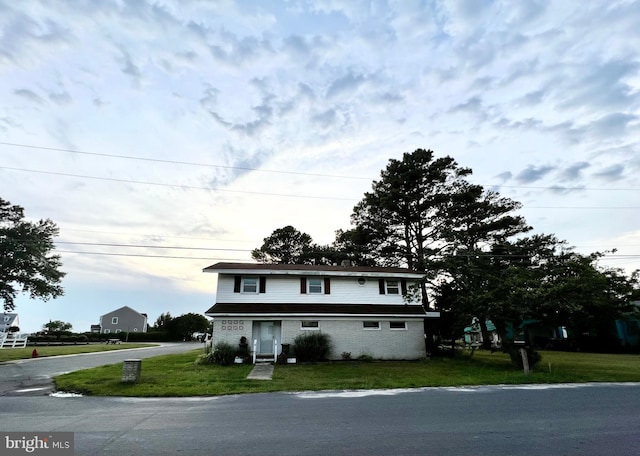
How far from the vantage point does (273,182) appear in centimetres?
2119

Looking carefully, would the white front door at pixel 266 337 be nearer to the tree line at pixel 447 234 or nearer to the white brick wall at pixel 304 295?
the white brick wall at pixel 304 295

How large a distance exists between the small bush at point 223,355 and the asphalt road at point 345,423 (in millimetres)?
9186

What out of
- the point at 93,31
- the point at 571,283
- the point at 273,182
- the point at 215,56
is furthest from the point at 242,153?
the point at 571,283

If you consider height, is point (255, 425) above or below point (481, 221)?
below

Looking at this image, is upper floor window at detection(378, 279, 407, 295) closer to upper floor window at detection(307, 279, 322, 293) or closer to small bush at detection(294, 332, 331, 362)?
upper floor window at detection(307, 279, 322, 293)

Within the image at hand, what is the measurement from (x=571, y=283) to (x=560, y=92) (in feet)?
29.4

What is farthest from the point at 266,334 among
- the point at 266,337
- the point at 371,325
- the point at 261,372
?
the point at 371,325

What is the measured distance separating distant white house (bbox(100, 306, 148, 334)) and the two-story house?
58.4 m

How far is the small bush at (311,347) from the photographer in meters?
20.4

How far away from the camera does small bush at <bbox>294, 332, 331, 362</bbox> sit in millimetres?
20419

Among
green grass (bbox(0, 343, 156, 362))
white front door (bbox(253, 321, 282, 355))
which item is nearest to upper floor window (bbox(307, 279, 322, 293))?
white front door (bbox(253, 321, 282, 355))

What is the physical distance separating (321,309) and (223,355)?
6.12 meters

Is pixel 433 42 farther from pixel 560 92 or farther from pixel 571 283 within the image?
pixel 571 283

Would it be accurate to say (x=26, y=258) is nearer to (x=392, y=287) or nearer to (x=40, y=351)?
(x=40, y=351)
